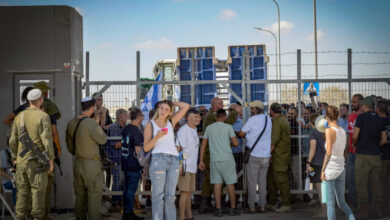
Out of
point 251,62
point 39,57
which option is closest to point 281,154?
point 39,57

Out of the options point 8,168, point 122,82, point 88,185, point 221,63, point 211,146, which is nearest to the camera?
point 88,185

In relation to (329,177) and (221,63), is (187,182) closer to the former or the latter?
(329,177)

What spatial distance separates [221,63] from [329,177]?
10.1 m

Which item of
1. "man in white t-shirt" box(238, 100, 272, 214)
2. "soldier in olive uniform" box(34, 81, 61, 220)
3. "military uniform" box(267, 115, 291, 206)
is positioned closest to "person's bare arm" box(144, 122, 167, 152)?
"soldier in olive uniform" box(34, 81, 61, 220)

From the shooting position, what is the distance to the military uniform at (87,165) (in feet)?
25.0

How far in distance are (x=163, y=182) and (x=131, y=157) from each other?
1.50 meters

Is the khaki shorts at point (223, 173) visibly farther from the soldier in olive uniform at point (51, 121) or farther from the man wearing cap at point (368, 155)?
the soldier in olive uniform at point (51, 121)

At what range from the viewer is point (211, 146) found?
9.00 meters

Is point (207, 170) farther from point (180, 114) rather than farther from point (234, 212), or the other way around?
point (180, 114)

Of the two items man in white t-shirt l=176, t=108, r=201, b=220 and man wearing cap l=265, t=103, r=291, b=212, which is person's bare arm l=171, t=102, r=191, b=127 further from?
man wearing cap l=265, t=103, r=291, b=212

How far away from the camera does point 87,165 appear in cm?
766

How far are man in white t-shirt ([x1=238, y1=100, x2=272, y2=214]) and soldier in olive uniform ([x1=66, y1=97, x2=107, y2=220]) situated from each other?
9.52 ft

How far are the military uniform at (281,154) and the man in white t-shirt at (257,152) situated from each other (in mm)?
210

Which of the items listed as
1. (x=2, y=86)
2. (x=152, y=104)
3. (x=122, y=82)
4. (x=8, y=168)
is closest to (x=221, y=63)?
(x=152, y=104)
